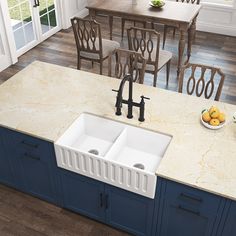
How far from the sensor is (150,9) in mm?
4773

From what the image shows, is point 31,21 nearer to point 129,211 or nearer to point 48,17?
point 48,17

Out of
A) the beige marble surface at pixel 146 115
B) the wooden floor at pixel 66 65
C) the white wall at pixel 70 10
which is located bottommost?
the wooden floor at pixel 66 65

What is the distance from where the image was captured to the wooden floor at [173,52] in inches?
183

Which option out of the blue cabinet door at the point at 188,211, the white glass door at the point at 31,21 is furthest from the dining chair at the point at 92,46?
the blue cabinet door at the point at 188,211

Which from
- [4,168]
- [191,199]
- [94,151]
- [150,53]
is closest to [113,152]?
[94,151]

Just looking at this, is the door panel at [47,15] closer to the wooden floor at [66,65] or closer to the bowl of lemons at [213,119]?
the wooden floor at [66,65]

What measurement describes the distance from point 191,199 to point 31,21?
430 centimetres

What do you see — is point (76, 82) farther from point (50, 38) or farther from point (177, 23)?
point (50, 38)

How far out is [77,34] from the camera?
430cm

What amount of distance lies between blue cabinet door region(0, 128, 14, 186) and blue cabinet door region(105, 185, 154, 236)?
93 cm

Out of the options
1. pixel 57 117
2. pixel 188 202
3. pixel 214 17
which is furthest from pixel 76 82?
pixel 214 17

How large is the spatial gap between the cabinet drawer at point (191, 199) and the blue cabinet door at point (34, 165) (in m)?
0.90

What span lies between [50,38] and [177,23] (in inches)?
95.6

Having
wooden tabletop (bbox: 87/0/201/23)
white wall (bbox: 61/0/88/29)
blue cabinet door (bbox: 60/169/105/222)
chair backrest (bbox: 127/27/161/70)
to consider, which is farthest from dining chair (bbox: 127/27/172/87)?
white wall (bbox: 61/0/88/29)
